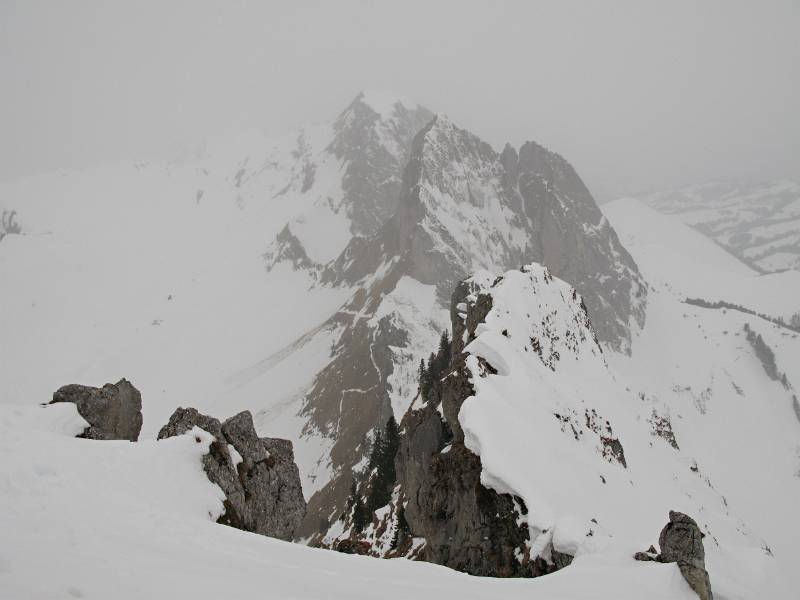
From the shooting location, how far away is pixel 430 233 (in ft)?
349

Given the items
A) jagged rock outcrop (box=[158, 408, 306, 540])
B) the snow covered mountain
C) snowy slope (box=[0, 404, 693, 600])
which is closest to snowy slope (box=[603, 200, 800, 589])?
the snow covered mountain

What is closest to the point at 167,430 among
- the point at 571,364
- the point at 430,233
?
the point at 571,364

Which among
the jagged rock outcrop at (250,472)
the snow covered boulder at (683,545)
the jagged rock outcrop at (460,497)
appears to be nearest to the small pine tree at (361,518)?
the jagged rock outcrop at (460,497)

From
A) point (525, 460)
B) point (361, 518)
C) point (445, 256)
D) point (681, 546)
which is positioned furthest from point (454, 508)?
point (445, 256)

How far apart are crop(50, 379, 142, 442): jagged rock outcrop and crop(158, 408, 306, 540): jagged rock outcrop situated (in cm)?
204

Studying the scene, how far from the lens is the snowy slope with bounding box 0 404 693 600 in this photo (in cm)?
768

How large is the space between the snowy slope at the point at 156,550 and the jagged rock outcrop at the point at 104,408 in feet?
6.52

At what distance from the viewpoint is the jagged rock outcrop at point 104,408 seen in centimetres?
2064

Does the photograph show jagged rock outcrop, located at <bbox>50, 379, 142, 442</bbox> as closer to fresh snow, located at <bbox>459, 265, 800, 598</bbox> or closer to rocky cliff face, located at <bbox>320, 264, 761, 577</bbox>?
rocky cliff face, located at <bbox>320, 264, 761, 577</bbox>

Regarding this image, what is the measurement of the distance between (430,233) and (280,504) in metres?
88.7

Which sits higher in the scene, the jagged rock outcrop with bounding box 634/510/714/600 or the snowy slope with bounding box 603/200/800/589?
the snowy slope with bounding box 603/200/800/589

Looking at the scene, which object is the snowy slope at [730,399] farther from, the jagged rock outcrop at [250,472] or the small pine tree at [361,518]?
the jagged rock outcrop at [250,472]

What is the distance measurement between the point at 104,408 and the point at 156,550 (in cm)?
1383

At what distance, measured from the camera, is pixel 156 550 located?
10188 millimetres
